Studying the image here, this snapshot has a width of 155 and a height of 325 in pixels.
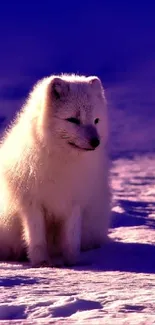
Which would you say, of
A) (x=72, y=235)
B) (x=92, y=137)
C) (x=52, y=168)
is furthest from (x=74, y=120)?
(x=72, y=235)

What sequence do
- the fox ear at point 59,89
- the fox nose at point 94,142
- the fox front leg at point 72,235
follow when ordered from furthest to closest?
the fox front leg at point 72,235 < the fox ear at point 59,89 < the fox nose at point 94,142

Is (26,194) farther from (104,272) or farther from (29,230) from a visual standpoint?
(104,272)

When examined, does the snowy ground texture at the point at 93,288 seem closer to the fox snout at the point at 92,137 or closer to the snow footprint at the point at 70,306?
the snow footprint at the point at 70,306

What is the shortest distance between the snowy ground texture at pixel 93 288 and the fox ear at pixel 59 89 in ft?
3.74

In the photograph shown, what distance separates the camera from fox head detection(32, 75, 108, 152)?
4145 millimetres

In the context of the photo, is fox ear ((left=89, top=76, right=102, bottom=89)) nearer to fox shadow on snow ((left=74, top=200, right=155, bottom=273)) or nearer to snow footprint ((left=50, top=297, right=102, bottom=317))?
fox shadow on snow ((left=74, top=200, right=155, bottom=273))

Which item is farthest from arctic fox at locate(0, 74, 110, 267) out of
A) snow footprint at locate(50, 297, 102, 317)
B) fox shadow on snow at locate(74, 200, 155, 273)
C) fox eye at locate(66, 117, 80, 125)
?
snow footprint at locate(50, 297, 102, 317)

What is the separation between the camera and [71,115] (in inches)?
166

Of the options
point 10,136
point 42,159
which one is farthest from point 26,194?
point 10,136

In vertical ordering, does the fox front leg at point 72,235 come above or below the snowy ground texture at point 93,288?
above

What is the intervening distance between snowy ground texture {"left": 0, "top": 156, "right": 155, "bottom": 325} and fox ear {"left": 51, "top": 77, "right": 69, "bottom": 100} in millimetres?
1139

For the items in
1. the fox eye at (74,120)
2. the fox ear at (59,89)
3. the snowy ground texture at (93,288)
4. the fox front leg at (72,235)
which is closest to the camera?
the snowy ground texture at (93,288)

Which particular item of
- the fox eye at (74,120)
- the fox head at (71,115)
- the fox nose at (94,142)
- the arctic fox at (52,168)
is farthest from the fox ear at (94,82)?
the fox nose at (94,142)

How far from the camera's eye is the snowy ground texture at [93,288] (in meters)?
2.43
